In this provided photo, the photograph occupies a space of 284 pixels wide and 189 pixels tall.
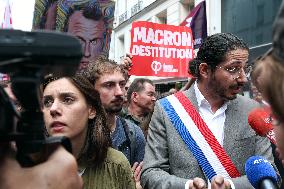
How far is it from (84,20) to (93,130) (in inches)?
138

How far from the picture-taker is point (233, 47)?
2869 mm

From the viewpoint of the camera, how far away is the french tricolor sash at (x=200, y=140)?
2664mm

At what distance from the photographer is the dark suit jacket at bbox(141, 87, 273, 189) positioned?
267cm

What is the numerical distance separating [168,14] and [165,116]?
17.4 metres

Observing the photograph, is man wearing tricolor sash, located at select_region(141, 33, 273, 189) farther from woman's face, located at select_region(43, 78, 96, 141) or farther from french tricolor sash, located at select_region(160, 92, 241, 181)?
woman's face, located at select_region(43, 78, 96, 141)

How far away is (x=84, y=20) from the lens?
602 cm

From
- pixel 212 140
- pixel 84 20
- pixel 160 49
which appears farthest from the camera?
pixel 160 49

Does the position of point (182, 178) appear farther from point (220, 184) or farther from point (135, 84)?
point (135, 84)

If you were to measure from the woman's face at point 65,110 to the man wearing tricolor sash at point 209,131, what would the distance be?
43 cm

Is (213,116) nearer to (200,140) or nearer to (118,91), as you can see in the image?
(200,140)

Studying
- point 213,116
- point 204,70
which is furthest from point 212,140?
point 204,70

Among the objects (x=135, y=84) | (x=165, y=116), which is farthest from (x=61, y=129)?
(x=135, y=84)

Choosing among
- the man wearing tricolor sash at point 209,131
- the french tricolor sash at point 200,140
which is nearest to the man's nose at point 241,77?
the man wearing tricolor sash at point 209,131

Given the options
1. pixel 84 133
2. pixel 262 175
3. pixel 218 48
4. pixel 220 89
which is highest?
pixel 218 48
